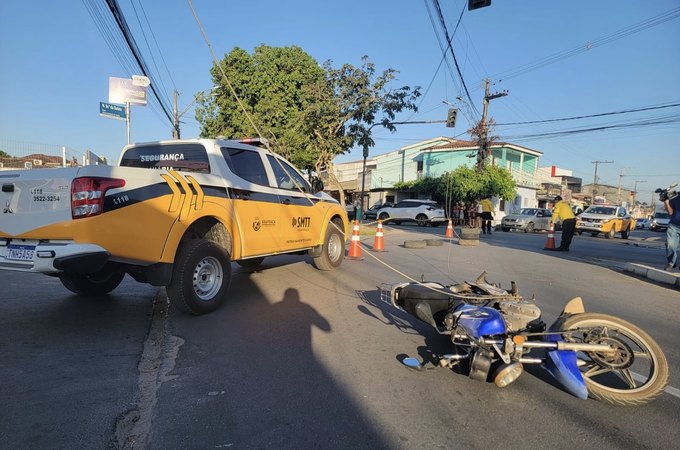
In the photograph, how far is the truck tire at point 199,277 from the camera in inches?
181

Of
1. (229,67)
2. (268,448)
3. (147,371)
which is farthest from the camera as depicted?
(229,67)

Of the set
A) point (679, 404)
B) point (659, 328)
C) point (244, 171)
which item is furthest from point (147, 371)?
point (659, 328)

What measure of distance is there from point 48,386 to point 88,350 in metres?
0.75

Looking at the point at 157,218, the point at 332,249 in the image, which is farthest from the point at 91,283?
the point at 332,249

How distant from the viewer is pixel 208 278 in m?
5.12

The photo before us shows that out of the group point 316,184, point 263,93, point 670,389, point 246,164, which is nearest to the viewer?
point 670,389

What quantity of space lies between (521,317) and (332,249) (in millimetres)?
5127

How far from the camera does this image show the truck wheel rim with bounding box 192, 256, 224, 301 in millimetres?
4945

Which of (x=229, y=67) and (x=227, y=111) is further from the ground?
(x=229, y=67)

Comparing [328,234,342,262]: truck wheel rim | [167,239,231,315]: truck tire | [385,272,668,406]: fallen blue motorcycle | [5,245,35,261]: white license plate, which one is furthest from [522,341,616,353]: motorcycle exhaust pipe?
[328,234,342,262]: truck wheel rim

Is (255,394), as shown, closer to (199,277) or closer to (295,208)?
(199,277)

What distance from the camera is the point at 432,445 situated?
98.8 inches

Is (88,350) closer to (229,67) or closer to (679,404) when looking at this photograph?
(679,404)

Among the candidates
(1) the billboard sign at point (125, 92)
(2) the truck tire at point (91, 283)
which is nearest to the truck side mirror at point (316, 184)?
(2) the truck tire at point (91, 283)
